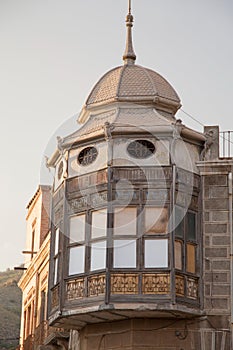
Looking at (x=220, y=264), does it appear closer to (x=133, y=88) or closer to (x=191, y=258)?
(x=191, y=258)

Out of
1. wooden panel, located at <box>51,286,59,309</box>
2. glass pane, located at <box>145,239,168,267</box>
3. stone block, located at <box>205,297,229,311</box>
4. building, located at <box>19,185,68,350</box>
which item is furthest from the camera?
building, located at <box>19,185,68,350</box>

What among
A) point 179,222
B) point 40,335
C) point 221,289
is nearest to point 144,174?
point 179,222

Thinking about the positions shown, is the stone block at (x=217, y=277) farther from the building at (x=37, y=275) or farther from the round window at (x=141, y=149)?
the building at (x=37, y=275)

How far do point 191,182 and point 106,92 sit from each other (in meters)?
4.07

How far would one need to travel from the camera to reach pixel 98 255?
24000 mm

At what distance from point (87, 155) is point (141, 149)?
1.73 metres

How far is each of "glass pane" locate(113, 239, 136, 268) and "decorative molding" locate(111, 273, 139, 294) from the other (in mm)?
352

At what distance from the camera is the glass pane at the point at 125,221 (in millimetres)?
23984

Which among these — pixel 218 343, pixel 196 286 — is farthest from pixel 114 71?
pixel 218 343

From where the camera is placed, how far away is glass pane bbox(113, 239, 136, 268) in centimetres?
2364

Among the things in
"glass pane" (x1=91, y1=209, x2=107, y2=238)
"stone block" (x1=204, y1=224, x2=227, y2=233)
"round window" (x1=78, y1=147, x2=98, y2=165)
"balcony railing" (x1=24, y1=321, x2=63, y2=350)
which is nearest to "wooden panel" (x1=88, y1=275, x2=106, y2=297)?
"glass pane" (x1=91, y1=209, x2=107, y2=238)

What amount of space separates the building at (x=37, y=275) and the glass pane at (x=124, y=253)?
15.9 ft

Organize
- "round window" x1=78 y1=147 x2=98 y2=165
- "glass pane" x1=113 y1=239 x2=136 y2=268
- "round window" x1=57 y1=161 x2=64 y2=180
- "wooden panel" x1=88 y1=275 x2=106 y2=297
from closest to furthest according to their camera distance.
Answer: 1. "wooden panel" x1=88 y1=275 x2=106 y2=297
2. "glass pane" x1=113 y1=239 x2=136 y2=268
3. "round window" x1=78 y1=147 x2=98 y2=165
4. "round window" x1=57 y1=161 x2=64 y2=180

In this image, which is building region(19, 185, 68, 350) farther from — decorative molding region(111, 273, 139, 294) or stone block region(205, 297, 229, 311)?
stone block region(205, 297, 229, 311)
